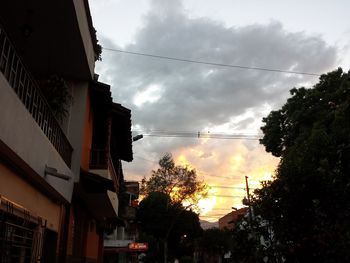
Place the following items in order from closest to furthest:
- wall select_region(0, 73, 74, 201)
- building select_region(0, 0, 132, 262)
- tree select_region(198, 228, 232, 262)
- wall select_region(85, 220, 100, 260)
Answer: wall select_region(0, 73, 74, 201), building select_region(0, 0, 132, 262), wall select_region(85, 220, 100, 260), tree select_region(198, 228, 232, 262)

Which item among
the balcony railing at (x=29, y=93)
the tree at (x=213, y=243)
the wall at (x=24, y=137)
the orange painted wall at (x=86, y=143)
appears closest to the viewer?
the wall at (x=24, y=137)

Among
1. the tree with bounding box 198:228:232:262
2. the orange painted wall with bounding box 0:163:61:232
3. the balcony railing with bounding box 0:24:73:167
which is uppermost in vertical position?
the tree with bounding box 198:228:232:262

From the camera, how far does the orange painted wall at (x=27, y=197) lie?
7777 millimetres

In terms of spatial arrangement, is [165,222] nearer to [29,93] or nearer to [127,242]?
[127,242]

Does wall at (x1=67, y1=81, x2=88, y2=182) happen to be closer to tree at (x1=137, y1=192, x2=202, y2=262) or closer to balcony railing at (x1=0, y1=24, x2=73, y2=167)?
balcony railing at (x1=0, y1=24, x2=73, y2=167)

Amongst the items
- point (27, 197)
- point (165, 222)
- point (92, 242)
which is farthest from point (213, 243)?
point (27, 197)

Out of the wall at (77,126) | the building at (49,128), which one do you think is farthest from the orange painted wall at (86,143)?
the wall at (77,126)

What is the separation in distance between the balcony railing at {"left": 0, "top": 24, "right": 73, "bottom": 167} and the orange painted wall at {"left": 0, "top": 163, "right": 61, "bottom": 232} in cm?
122

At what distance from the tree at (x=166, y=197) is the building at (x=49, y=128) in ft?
129

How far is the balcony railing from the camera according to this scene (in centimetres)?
738

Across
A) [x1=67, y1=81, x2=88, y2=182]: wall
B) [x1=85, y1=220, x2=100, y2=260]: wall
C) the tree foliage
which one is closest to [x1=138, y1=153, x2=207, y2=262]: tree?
the tree foliage

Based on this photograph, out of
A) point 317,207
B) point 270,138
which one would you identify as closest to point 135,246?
point 270,138

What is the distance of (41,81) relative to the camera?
11742 mm

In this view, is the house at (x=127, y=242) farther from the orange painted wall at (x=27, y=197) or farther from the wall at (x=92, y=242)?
the orange painted wall at (x=27, y=197)
